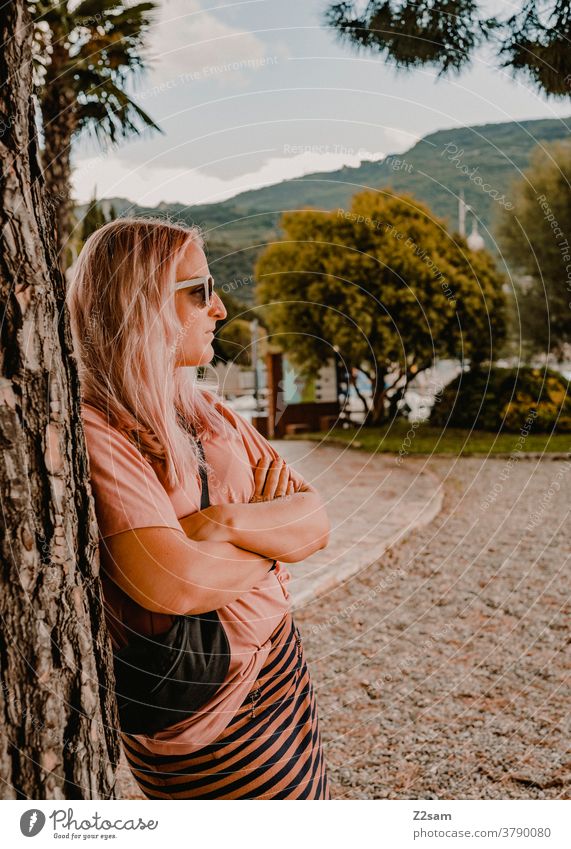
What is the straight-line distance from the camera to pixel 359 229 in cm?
705

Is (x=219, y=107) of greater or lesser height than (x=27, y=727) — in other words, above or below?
above

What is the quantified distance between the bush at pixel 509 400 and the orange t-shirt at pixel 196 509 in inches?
286

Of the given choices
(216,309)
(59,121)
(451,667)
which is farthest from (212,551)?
(59,121)

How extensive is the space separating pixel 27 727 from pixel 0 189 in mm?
650

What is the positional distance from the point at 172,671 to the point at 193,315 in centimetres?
47

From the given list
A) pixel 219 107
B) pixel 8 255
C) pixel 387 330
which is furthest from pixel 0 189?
pixel 387 330

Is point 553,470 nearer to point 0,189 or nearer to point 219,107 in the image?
point 219,107

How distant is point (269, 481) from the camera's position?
1.15 meters

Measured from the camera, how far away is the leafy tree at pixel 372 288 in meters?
6.87

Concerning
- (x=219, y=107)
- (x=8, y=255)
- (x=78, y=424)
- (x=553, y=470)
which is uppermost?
(x=219, y=107)

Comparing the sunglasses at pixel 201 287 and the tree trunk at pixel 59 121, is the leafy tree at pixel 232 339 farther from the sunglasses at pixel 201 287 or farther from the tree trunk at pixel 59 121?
the tree trunk at pixel 59 121

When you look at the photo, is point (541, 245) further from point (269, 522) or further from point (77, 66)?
point (269, 522)

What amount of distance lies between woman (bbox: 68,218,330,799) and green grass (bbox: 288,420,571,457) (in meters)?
6.19

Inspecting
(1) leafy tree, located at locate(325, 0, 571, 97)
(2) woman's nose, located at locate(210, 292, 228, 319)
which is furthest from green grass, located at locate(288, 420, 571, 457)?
(2) woman's nose, located at locate(210, 292, 228, 319)
